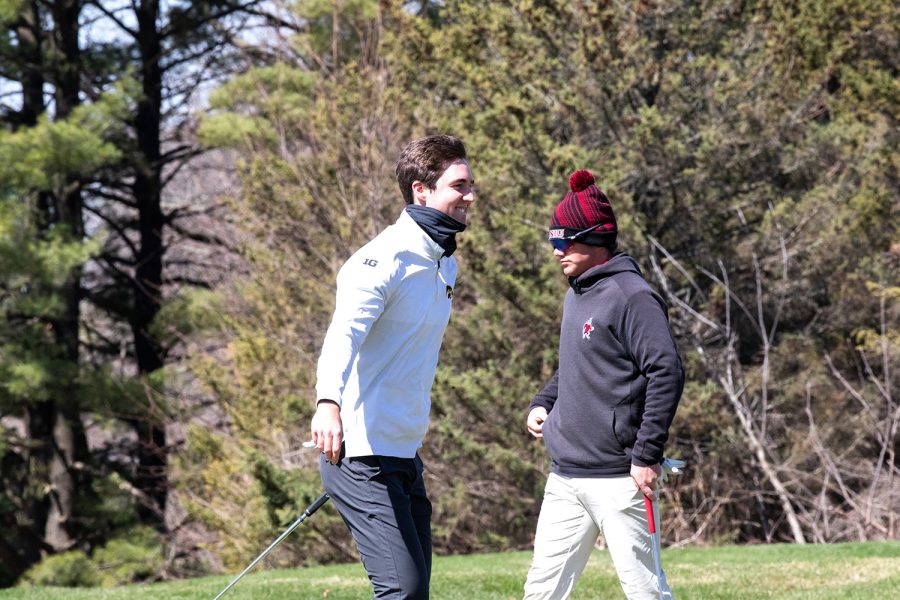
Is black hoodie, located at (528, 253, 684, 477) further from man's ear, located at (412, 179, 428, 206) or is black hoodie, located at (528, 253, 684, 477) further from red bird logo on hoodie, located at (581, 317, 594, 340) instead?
man's ear, located at (412, 179, 428, 206)

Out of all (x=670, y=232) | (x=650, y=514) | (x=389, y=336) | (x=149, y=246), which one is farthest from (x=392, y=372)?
(x=149, y=246)

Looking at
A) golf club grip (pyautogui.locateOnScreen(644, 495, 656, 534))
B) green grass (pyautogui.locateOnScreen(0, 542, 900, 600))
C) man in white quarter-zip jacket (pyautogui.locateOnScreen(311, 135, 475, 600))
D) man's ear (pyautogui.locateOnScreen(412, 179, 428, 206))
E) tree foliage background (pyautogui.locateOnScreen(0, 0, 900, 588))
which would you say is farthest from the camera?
tree foliage background (pyautogui.locateOnScreen(0, 0, 900, 588))

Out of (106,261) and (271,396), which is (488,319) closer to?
(271,396)

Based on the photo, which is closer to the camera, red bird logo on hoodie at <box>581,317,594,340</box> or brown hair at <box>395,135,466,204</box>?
brown hair at <box>395,135,466,204</box>

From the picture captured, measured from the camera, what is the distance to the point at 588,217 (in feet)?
14.2

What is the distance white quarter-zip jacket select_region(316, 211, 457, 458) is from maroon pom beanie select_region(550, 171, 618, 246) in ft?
2.20

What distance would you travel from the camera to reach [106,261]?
25.3 meters

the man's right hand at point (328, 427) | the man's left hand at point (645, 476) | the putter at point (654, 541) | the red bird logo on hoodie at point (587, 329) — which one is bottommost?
the putter at point (654, 541)

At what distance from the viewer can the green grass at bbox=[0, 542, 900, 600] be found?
287 inches

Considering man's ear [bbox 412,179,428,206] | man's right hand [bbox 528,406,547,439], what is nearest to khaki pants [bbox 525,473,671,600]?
man's right hand [bbox 528,406,547,439]

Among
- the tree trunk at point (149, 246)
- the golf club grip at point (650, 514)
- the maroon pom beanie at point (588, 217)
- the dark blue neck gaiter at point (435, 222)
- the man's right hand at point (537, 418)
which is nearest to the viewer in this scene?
the dark blue neck gaiter at point (435, 222)

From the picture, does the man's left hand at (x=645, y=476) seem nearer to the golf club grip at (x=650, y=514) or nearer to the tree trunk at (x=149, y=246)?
the golf club grip at (x=650, y=514)

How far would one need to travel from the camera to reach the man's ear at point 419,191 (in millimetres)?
3988

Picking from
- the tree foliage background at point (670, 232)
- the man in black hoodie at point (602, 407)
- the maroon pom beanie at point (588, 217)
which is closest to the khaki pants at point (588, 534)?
the man in black hoodie at point (602, 407)
